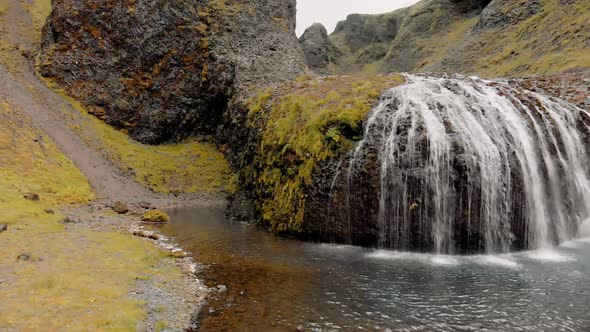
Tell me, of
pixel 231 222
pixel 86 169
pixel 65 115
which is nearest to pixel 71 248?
pixel 231 222

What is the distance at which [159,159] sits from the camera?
156ft

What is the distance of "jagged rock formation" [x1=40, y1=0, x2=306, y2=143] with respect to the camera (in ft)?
168

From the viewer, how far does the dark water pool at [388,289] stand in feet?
38.4

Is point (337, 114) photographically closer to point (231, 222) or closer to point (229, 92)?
point (231, 222)

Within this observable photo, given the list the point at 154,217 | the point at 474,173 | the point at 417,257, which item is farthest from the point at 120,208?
the point at 474,173

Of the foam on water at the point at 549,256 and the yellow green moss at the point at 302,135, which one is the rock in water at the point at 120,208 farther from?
the foam on water at the point at 549,256

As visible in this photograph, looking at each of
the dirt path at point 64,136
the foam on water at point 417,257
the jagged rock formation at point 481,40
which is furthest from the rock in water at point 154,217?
the jagged rock formation at point 481,40

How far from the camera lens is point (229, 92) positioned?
5122 centimetres

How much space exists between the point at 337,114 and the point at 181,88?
35572mm

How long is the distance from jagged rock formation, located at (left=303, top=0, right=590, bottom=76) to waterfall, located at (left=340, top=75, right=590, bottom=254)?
18.4 m

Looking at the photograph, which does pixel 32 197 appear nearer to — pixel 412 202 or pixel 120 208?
pixel 120 208

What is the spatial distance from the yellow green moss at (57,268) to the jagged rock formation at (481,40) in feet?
138

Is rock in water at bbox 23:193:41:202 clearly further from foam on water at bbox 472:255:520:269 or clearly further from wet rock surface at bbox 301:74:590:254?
foam on water at bbox 472:255:520:269

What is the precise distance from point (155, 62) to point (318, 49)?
242 ft
